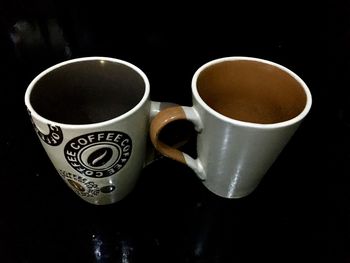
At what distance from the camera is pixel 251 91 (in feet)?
1.40

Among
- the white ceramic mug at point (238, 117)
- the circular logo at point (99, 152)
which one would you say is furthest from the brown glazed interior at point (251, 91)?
the circular logo at point (99, 152)

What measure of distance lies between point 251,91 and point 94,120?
0.64 feet

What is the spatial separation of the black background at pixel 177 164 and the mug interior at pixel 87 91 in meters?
0.06

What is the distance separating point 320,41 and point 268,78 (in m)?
0.09

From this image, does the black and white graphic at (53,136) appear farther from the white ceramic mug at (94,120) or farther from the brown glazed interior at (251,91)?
the brown glazed interior at (251,91)

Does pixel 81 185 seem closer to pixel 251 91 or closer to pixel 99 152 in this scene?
pixel 99 152

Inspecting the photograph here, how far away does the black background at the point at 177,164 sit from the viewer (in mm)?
357

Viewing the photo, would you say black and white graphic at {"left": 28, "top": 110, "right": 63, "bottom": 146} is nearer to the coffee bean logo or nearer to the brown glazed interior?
the coffee bean logo

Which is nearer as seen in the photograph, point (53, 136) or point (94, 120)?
point (53, 136)

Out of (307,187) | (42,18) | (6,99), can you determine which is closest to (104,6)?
(42,18)

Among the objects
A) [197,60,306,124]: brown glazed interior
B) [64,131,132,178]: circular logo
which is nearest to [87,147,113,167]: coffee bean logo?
[64,131,132,178]: circular logo

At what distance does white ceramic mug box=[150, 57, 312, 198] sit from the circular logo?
41mm

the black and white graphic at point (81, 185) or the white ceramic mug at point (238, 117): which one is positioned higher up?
the white ceramic mug at point (238, 117)

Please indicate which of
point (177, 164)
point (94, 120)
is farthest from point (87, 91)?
point (177, 164)
